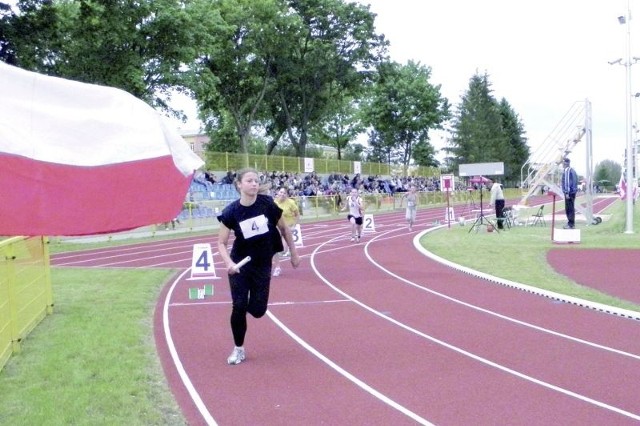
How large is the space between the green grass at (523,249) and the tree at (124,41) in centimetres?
1401

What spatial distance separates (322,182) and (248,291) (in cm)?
4381

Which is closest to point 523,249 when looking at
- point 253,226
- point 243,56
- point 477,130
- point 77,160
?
point 253,226

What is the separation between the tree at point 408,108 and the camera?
73.8 meters

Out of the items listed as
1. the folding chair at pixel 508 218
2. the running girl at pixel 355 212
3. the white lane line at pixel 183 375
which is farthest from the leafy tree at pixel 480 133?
the white lane line at pixel 183 375

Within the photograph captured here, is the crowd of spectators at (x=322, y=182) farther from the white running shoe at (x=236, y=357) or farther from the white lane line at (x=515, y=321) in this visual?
the white running shoe at (x=236, y=357)

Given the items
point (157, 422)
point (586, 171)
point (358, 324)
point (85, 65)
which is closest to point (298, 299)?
point (358, 324)

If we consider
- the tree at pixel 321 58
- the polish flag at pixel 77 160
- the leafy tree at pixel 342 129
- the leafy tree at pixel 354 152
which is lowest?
the polish flag at pixel 77 160

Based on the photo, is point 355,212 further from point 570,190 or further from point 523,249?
point 570,190

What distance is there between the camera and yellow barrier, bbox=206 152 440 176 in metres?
43.1

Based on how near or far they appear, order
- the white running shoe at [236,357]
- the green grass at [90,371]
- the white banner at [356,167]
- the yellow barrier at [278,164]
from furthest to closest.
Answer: the white banner at [356,167] → the yellow barrier at [278,164] → the white running shoe at [236,357] → the green grass at [90,371]

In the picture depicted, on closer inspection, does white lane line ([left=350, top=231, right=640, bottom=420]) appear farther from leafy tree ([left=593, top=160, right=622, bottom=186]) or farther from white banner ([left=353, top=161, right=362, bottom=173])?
leafy tree ([left=593, top=160, right=622, bottom=186])

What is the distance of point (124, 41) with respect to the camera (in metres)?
30.9

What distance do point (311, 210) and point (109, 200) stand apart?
40741mm

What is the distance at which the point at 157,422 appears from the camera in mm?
5770
